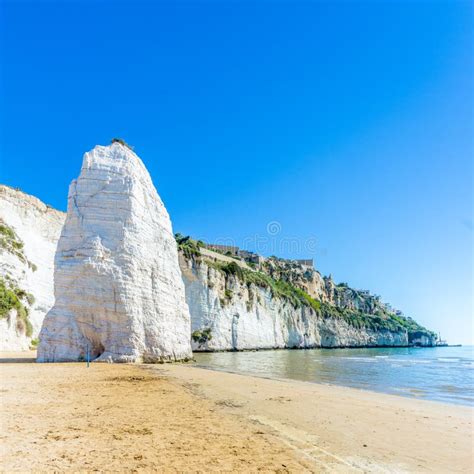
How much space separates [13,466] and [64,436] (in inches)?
46.7

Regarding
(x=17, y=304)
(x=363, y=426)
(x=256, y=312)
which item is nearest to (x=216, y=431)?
(x=363, y=426)

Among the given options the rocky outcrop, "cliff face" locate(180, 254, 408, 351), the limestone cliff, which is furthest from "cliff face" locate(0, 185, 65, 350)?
"cliff face" locate(180, 254, 408, 351)

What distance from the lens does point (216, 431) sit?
592 centimetres

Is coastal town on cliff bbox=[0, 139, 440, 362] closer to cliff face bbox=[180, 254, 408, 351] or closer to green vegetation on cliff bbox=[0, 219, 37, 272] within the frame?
green vegetation on cliff bbox=[0, 219, 37, 272]

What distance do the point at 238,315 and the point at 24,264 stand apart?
89.6 ft

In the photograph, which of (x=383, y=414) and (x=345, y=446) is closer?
(x=345, y=446)

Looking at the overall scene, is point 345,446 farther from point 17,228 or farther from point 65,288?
point 17,228

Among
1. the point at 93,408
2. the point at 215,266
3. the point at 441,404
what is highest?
the point at 215,266

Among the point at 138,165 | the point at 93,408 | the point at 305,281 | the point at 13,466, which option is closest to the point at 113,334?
the point at 138,165

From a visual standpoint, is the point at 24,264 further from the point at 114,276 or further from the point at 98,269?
the point at 114,276

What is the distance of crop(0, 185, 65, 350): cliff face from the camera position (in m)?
27.8

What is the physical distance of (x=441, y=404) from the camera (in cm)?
1099

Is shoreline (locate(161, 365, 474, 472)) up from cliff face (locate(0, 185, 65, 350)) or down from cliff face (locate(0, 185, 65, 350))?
down

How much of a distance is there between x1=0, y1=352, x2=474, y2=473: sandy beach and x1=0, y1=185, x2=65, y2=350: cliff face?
808 inches
